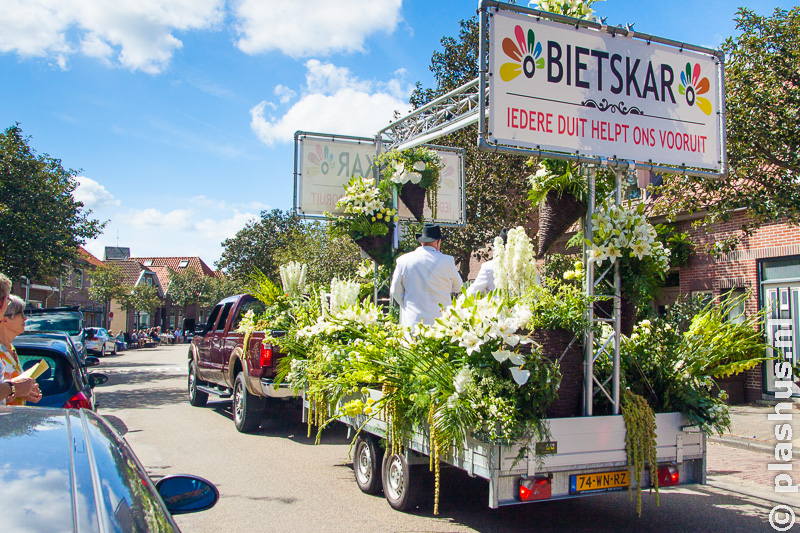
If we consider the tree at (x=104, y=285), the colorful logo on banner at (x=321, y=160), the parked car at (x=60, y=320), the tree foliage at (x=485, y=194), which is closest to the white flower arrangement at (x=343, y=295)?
the colorful logo on banner at (x=321, y=160)

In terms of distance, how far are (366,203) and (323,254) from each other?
2011cm

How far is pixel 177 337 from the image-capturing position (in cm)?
6256

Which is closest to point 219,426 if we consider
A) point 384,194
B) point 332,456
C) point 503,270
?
point 332,456

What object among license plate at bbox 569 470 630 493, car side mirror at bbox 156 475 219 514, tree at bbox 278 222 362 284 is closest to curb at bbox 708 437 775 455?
license plate at bbox 569 470 630 493

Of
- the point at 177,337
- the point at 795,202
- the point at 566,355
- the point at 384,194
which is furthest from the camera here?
the point at 177,337

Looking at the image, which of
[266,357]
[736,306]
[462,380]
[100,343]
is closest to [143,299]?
[100,343]

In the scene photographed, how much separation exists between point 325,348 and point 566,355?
8.26ft

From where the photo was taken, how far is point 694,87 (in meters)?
6.31

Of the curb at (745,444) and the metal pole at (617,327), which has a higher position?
the metal pole at (617,327)

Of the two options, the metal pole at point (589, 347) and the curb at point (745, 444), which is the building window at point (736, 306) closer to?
the metal pole at point (589, 347)

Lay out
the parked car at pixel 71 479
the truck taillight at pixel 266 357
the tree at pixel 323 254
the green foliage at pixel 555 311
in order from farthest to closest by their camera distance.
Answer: the tree at pixel 323 254 → the truck taillight at pixel 266 357 → the green foliage at pixel 555 311 → the parked car at pixel 71 479

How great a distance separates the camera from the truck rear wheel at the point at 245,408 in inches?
382

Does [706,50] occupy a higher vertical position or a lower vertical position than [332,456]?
higher

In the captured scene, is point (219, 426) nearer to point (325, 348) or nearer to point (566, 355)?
point (325, 348)
